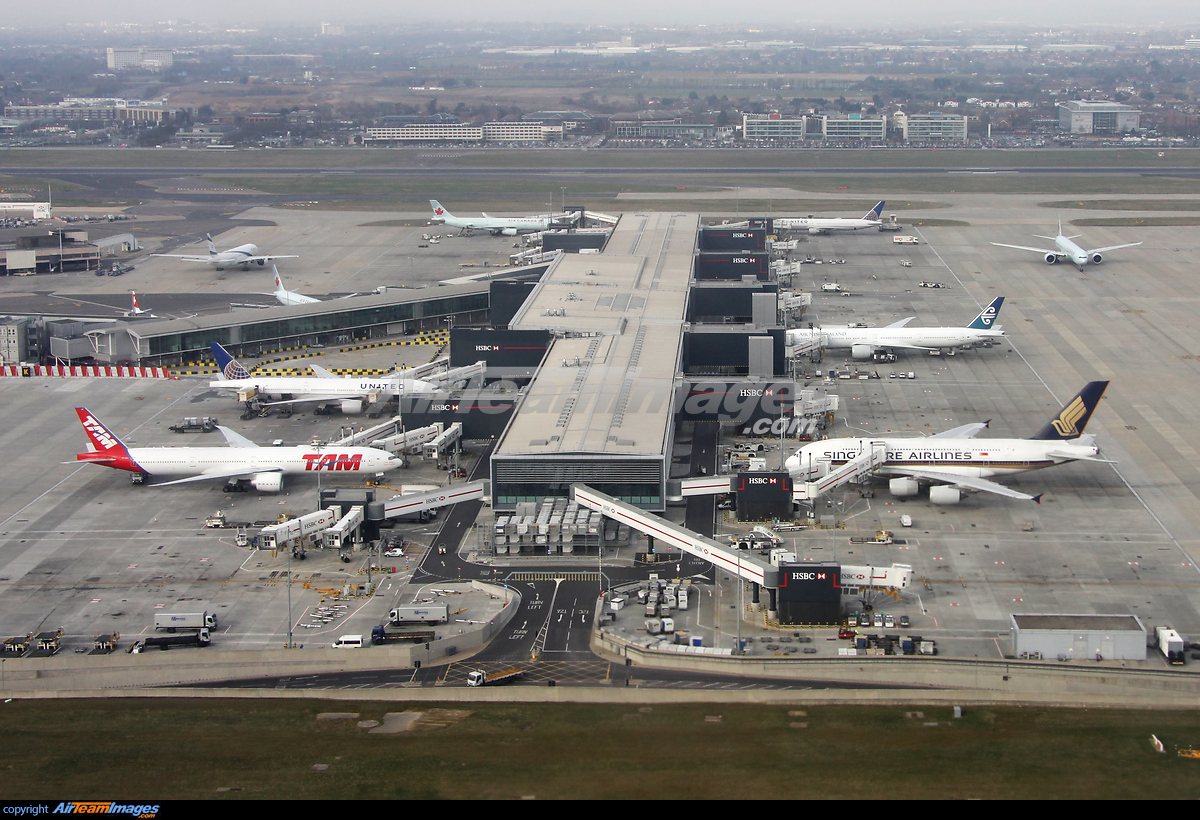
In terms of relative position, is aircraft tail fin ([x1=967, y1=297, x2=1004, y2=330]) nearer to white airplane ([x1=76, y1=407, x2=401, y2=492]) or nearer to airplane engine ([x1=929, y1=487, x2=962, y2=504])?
airplane engine ([x1=929, y1=487, x2=962, y2=504])

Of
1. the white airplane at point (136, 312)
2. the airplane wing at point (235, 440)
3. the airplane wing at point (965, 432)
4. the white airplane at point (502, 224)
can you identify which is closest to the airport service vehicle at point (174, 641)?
the airplane wing at point (235, 440)

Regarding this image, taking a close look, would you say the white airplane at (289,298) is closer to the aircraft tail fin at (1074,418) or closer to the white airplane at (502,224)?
the white airplane at (502,224)

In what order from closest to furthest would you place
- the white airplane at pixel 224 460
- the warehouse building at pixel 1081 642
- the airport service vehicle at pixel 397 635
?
1. the warehouse building at pixel 1081 642
2. the airport service vehicle at pixel 397 635
3. the white airplane at pixel 224 460

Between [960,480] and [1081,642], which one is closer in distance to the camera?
[1081,642]

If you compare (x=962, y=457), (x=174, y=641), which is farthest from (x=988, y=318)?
(x=174, y=641)

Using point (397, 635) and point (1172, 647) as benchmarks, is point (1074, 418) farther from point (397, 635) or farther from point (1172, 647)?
point (397, 635)

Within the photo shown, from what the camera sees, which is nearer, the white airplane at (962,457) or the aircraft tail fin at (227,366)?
the white airplane at (962,457)

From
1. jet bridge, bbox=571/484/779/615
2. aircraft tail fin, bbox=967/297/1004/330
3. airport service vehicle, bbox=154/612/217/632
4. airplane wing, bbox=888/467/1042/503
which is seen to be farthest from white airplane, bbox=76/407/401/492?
aircraft tail fin, bbox=967/297/1004/330
